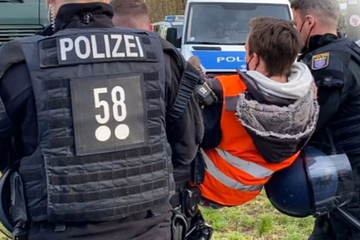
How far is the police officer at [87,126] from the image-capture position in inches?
81.6

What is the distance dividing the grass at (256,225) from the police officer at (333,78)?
175 centimetres

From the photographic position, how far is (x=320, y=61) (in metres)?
3.23

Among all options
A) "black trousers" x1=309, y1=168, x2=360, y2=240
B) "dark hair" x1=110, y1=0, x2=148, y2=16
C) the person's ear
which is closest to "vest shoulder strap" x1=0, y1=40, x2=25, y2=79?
"dark hair" x1=110, y1=0, x2=148, y2=16

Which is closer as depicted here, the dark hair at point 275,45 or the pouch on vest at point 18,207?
the pouch on vest at point 18,207

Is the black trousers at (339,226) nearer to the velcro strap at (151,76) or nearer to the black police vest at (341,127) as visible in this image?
the black police vest at (341,127)

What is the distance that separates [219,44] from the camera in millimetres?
10484

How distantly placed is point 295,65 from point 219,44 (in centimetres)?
751

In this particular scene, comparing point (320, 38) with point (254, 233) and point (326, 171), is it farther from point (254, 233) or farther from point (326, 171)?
point (254, 233)

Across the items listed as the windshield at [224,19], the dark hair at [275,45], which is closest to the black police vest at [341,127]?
the dark hair at [275,45]

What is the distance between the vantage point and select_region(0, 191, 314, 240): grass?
→ 5.19 meters

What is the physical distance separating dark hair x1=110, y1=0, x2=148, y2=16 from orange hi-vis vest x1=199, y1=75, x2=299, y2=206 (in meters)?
0.52

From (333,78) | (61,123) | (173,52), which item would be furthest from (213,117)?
(61,123)

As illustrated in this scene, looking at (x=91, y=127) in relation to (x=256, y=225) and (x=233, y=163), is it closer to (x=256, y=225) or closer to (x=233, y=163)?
(x=233, y=163)

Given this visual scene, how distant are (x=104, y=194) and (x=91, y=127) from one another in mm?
236
